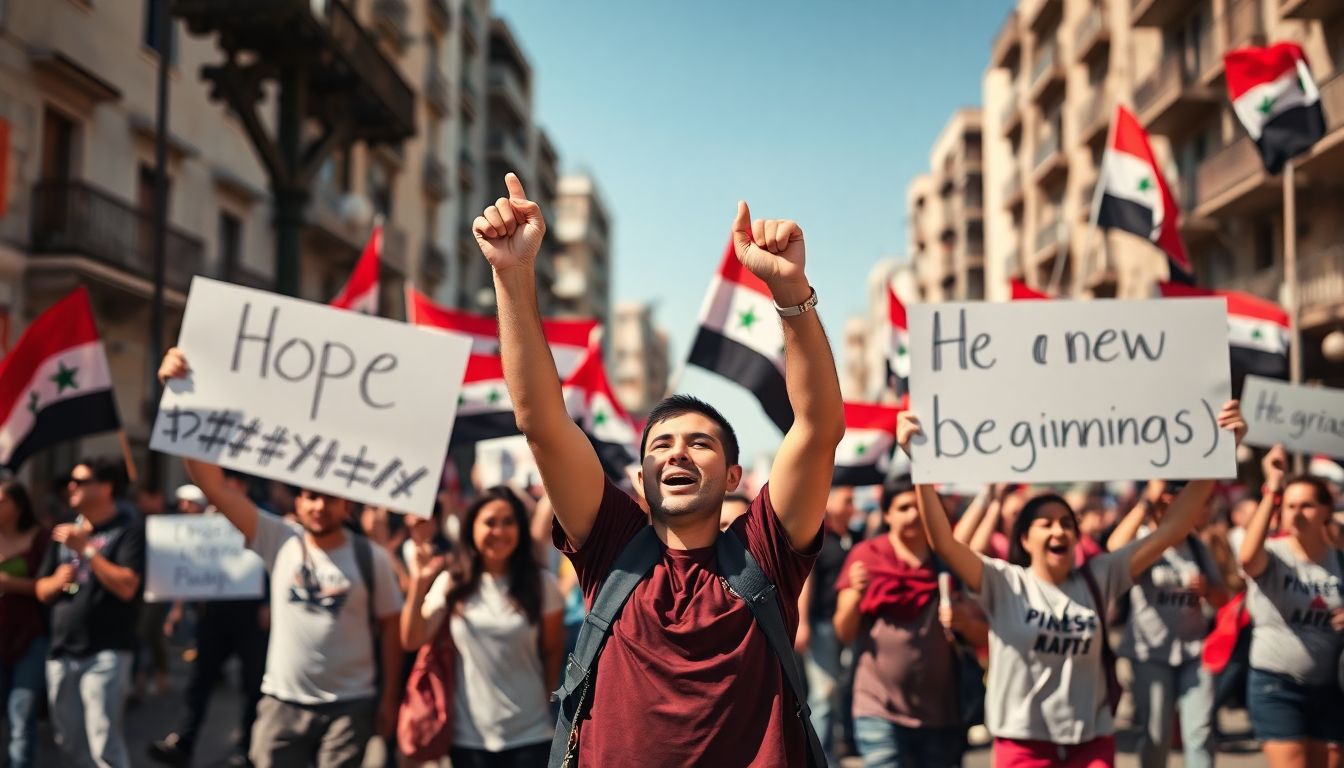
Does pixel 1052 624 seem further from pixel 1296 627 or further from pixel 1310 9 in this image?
pixel 1310 9

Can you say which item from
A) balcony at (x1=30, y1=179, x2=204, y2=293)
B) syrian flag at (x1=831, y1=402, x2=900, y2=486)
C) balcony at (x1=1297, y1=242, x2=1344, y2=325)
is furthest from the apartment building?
syrian flag at (x1=831, y1=402, x2=900, y2=486)

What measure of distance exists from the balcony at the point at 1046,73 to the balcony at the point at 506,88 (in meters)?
16.1

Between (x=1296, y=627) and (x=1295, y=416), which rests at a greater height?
(x=1295, y=416)

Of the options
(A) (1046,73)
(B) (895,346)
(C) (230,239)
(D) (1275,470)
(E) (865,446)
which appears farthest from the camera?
(A) (1046,73)

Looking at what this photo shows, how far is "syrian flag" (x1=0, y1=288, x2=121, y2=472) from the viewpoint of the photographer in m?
6.33

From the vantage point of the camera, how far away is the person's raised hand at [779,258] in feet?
7.81

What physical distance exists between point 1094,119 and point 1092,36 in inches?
77.3

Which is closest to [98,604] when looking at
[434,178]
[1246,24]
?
[1246,24]

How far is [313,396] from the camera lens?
4711 mm

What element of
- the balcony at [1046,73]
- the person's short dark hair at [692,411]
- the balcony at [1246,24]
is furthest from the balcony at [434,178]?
the person's short dark hair at [692,411]

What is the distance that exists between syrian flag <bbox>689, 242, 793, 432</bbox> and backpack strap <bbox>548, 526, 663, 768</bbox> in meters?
4.15

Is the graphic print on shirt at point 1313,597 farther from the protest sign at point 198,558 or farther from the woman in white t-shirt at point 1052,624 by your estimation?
the protest sign at point 198,558

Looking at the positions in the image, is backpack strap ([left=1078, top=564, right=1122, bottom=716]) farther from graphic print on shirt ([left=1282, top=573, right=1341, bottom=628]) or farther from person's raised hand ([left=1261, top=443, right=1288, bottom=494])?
graphic print on shirt ([left=1282, top=573, right=1341, bottom=628])

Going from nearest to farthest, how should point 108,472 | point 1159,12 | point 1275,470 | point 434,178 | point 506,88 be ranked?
point 1275,470
point 108,472
point 1159,12
point 434,178
point 506,88
